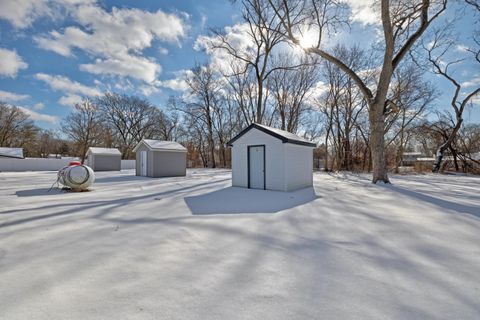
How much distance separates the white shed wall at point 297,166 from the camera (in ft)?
24.2

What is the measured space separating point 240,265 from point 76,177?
7.35 meters

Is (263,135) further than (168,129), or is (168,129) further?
(168,129)

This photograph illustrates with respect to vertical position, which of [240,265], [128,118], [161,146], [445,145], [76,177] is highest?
[128,118]

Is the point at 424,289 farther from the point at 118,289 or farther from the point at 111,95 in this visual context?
the point at 111,95

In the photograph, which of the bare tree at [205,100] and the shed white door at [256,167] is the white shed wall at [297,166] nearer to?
the shed white door at [256,167]

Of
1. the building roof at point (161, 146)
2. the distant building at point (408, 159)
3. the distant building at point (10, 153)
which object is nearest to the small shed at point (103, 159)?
the building roof at point (161, 146)

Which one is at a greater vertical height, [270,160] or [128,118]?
[128,118]

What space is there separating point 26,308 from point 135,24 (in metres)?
10.9

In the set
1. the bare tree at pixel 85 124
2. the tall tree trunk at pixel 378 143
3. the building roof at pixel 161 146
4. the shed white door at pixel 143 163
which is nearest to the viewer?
the tall tree trunk at pixel 378 143

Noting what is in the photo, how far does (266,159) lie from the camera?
775cm

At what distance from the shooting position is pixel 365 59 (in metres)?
17.6

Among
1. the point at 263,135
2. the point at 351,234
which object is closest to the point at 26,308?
the point at 351,234

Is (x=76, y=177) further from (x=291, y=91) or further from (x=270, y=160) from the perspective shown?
(x=291, y=91)

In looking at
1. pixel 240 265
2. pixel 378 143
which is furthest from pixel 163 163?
pixel 240 265
